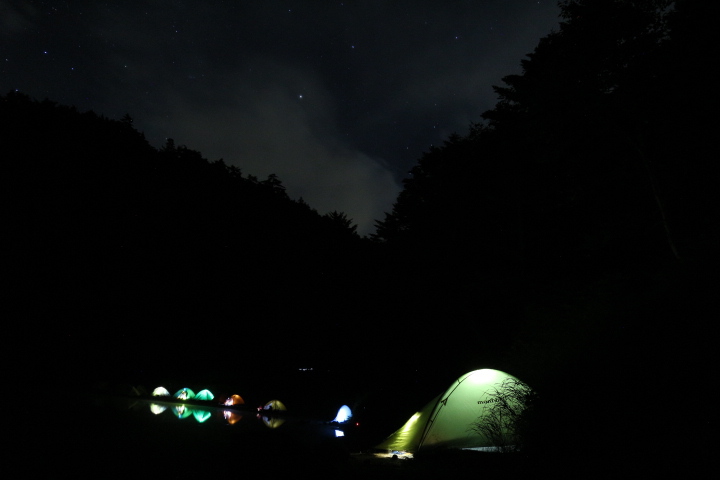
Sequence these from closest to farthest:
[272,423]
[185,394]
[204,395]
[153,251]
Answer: [272,423] → [204,395] → [185,394] → [153,251]

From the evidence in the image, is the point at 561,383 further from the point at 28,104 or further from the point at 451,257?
the point at 28,104

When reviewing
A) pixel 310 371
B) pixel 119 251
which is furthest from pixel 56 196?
pixel 310 371

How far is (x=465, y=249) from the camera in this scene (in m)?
24.0

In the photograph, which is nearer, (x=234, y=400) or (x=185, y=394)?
(x=234, y=400)

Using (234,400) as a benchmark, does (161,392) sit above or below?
above

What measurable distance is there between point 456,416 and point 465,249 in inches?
584

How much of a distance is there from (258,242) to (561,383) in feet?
115

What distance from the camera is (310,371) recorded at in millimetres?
34594

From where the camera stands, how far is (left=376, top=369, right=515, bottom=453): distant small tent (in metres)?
9.61

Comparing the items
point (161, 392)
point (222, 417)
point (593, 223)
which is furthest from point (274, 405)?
point (593, 223)

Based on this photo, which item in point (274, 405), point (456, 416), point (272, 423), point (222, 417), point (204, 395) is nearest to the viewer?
point (456, 416)

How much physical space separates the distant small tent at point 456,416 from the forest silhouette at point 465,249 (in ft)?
4.69

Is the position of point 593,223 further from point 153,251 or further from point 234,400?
point 153,251

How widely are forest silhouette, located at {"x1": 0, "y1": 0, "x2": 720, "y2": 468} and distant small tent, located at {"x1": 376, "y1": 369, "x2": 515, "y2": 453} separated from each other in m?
1.43
